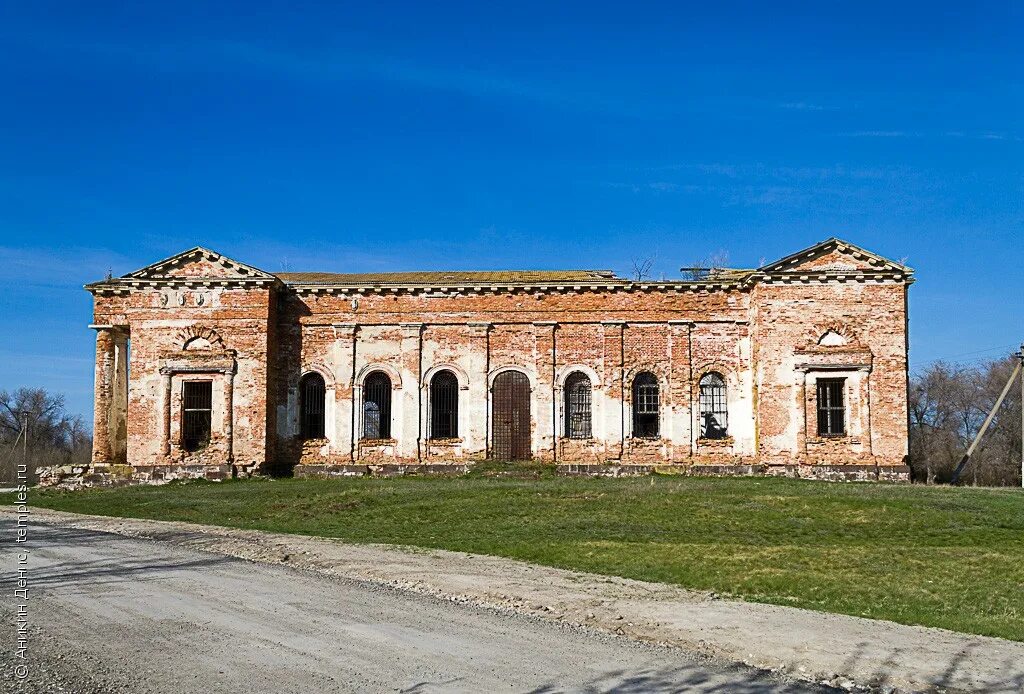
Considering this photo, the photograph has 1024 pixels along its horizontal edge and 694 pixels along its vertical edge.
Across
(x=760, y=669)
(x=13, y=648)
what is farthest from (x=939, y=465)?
(x=13, y=648)

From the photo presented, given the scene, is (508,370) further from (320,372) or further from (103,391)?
(103,391)

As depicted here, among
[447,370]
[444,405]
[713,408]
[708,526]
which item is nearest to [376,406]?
[444,405]

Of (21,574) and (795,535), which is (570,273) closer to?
(795,535)

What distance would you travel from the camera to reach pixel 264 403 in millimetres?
29328

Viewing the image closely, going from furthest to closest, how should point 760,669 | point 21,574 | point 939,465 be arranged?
point 939,465 → point 21,574 → point 760,669

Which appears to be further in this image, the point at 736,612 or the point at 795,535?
the point at 795,535

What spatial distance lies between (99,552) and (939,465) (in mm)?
42947

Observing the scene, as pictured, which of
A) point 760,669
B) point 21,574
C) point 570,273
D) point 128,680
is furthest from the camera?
point 570,273

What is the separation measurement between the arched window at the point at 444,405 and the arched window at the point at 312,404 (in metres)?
3.48

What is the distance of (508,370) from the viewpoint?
30.4m

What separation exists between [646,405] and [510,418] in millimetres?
4195

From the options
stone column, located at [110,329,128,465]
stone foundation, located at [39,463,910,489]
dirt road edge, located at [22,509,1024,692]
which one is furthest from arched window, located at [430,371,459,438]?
dirt road edge, located at [22,509,1024,692]

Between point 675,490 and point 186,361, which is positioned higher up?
point 186,361

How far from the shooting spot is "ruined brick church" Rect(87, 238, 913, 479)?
93.3ft
